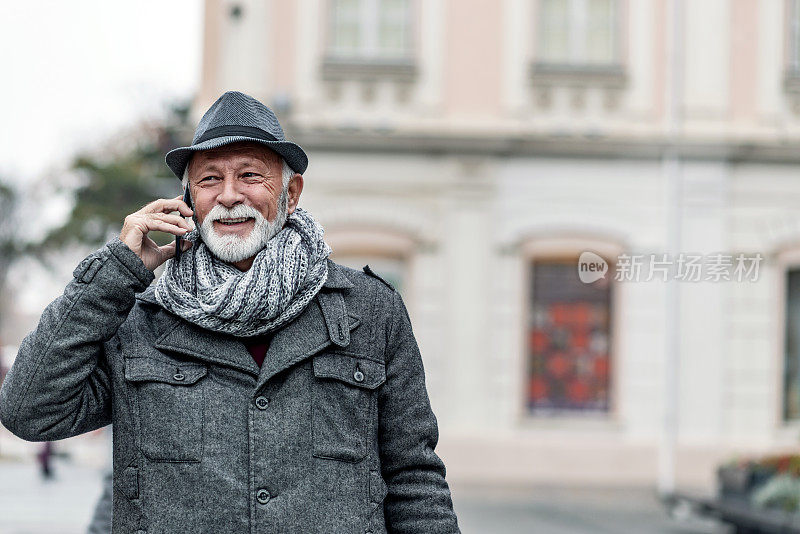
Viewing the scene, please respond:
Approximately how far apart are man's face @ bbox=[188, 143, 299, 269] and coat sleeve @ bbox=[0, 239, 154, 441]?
0.20 m

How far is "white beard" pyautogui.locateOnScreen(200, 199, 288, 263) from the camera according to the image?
266 centimetres

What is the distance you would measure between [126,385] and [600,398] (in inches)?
535

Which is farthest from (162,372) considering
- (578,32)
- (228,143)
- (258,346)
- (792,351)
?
(792,351)

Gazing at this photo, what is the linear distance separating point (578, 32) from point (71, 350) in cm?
1390

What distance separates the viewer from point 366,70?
15.3 metres

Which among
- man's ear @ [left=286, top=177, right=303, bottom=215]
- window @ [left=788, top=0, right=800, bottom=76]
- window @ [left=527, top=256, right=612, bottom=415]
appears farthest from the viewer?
window @ [left=527, top=256, right=612, bottom=415]

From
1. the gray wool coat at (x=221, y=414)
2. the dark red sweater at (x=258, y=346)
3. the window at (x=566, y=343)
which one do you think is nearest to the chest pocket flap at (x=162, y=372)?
the gray wool coat at (x=221, y=414)

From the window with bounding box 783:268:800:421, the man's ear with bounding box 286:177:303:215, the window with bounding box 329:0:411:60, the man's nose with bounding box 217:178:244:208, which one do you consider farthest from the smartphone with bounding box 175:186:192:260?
the window with bounding box 783:268:800:421

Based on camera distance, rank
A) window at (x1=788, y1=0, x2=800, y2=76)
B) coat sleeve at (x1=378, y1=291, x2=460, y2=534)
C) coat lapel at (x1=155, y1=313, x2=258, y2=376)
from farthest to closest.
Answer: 1. window at (x1=788, y1=0, x2=800, y2=76)
2. coat sleeve at (x1=378, y1=291, x2=460, y2=534)
3. coat lapel at (x1=155, y1=313, x2=258, y2=376)

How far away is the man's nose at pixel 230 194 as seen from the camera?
267 centimetres

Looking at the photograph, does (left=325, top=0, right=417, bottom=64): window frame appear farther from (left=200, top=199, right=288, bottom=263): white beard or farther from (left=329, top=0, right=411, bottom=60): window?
(left=200, top=199, right=288, bottom=263): white beard

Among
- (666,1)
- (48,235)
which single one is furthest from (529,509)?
(48,235)

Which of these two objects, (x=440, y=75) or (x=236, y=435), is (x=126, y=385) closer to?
(x=236, y=435)

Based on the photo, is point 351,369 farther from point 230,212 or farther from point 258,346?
point 230,212
